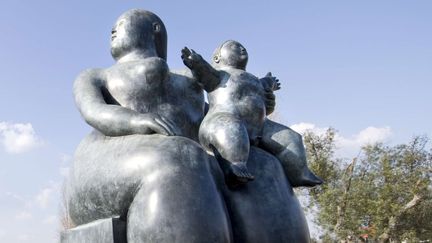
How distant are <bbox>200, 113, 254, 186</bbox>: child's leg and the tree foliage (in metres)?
19.2

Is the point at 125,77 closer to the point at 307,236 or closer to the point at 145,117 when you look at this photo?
the point at 145,117

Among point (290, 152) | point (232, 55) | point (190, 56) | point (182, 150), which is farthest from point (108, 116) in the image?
point (290, 152)

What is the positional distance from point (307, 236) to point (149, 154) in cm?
102

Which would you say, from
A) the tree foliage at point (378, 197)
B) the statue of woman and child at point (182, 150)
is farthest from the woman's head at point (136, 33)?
the tree foliage at point (378, 197)

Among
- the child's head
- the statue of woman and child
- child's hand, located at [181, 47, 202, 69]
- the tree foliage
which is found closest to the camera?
the statue of woman and child

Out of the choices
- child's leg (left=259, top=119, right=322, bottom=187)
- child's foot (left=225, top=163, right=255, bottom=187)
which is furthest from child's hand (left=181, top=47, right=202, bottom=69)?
child's foot (left=225, top=163, right=255, bottom=187)

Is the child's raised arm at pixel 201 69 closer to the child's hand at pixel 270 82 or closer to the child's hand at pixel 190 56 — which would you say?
the child's hand at pixel 190 56

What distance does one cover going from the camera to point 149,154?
2.58m

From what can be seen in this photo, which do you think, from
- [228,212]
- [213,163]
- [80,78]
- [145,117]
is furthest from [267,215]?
[80,78]

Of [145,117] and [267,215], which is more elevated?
[145,117]

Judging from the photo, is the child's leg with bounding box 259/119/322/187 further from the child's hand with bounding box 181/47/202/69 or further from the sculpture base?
the sculpture base

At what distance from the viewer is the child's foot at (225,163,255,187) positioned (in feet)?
8.86

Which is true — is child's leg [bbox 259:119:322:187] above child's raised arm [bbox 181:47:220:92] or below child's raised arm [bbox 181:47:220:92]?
below

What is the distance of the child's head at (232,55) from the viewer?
323 centimetres
